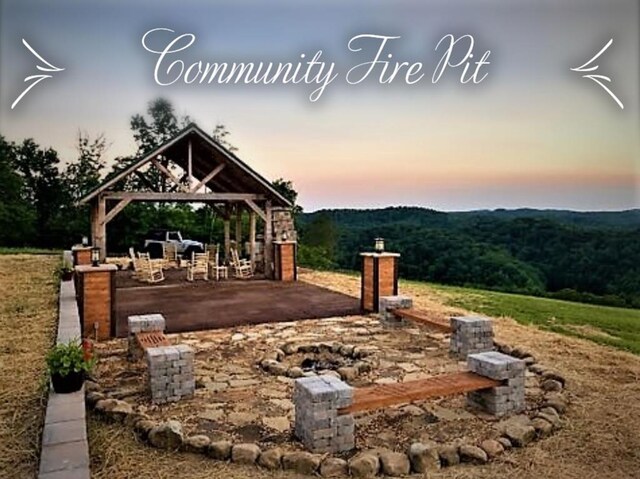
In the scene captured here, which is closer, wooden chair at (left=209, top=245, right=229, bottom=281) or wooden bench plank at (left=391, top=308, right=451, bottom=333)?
wooden bench plank at (left=391, top=308, right=451, bottom=333)

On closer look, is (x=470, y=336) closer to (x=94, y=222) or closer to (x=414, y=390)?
(x=414, y=390)

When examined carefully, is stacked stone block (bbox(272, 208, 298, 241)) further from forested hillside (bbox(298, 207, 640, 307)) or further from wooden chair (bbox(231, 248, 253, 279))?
forested hillside (bbox(298, 207, 640, 307))

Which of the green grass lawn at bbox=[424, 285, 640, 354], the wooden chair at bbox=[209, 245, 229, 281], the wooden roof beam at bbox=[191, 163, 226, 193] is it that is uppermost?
the wooden roof beam at bbox=[191, 163, 226, 193]

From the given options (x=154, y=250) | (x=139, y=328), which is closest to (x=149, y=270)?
(x=139, y=328)

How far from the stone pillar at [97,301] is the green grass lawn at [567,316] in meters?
5.68

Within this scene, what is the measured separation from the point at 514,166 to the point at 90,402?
41.2 feet

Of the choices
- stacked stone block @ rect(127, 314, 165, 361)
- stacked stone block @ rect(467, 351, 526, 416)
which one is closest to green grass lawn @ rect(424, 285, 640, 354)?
stacked stone block @ rect(467, 351, 526, 416)

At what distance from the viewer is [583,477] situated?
10.5 feet

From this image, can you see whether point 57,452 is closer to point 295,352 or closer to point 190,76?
point 295,352

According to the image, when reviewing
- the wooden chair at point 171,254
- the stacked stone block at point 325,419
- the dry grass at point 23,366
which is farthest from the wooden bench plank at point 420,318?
the wooden chair at point 171,254

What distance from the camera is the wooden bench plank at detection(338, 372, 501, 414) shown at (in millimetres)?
3629

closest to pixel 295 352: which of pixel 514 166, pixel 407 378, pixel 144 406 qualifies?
pixel 407 378

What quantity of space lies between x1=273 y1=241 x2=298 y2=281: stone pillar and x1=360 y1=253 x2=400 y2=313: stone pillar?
12.7ft

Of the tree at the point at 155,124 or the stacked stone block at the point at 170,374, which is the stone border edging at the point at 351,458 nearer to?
the stacked stone block at the point at 170,374
